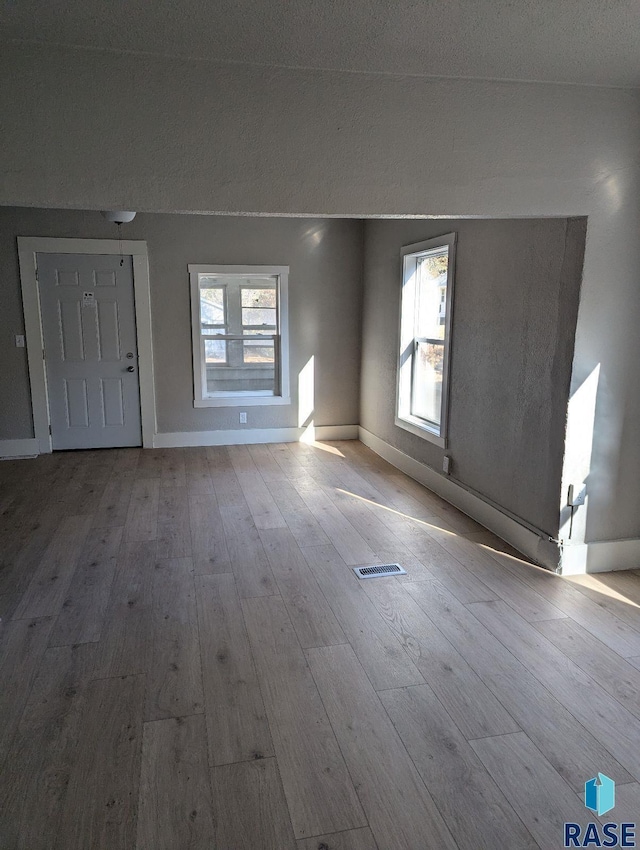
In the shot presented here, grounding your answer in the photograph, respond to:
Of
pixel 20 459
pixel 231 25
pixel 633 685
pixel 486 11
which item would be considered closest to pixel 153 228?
pixel 20 459

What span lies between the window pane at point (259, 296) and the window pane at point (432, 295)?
1824mm

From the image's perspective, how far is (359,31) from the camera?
7.13 ft

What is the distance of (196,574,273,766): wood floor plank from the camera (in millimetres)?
2039

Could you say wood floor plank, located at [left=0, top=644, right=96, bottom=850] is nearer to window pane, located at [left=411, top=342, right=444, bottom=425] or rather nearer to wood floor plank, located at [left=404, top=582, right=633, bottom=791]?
wood floor plank, located at [left=404, top=582, right=633, bottom=791]

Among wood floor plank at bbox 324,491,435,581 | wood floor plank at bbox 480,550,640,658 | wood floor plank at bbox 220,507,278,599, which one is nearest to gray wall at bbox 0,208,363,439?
wood floor plank at bbox 324,491,435,581

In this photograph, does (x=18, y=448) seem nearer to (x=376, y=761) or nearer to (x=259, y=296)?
(x=259, y=296)

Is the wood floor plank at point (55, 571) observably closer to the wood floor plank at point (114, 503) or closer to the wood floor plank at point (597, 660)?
the wood floor plank at point (114, 503)

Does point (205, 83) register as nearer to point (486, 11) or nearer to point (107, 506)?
point (486, 11)

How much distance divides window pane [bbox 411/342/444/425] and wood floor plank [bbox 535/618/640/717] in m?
Answer: 2.38

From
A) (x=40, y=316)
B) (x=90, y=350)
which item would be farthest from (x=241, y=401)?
(x=40, y=316)

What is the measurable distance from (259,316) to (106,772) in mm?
5056

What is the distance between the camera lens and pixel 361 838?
1.68 metres

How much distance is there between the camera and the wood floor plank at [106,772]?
5.54 ft

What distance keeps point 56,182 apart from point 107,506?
2.80 meters
